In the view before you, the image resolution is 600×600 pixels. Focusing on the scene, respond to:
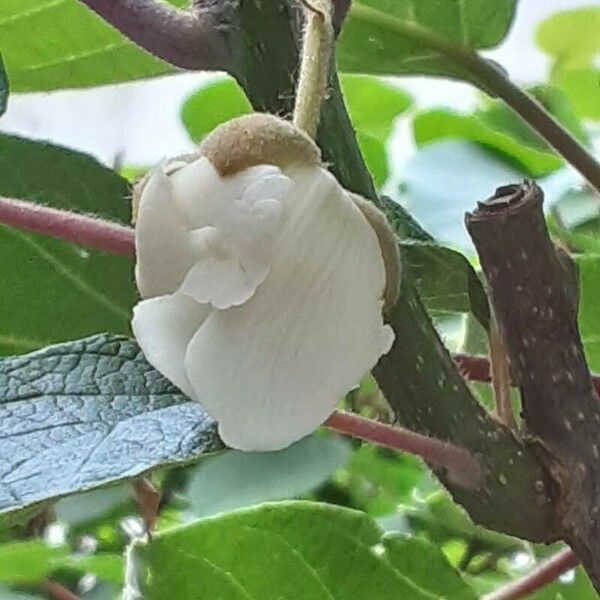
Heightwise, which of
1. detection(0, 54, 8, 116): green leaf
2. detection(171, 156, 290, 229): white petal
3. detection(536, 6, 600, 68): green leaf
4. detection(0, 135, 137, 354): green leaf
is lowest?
detection(536, 6, 600, 68): green leaf

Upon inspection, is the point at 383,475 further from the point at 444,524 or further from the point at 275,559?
the point at 275,559

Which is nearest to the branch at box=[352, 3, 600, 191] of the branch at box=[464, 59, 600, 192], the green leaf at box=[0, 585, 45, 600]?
the branch at box=[464, 59, 600, 192]

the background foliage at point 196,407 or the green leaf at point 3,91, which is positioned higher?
the green leaf at point 3,91

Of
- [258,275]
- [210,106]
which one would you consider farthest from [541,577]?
[210,106]

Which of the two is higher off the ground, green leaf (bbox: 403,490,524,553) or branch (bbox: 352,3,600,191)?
branch (bbox: 352,3,600,191)

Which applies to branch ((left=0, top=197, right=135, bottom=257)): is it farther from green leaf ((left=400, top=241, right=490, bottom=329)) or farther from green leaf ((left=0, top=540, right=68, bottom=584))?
green leaf ((left=0, top=540, right=68, bottom=584))

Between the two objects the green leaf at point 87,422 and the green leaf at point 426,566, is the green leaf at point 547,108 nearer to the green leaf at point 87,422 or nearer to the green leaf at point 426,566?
the green leaf at point 426,566

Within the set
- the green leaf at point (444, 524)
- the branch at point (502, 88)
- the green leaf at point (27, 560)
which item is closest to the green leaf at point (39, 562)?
the green leaf at point (27, 560)
